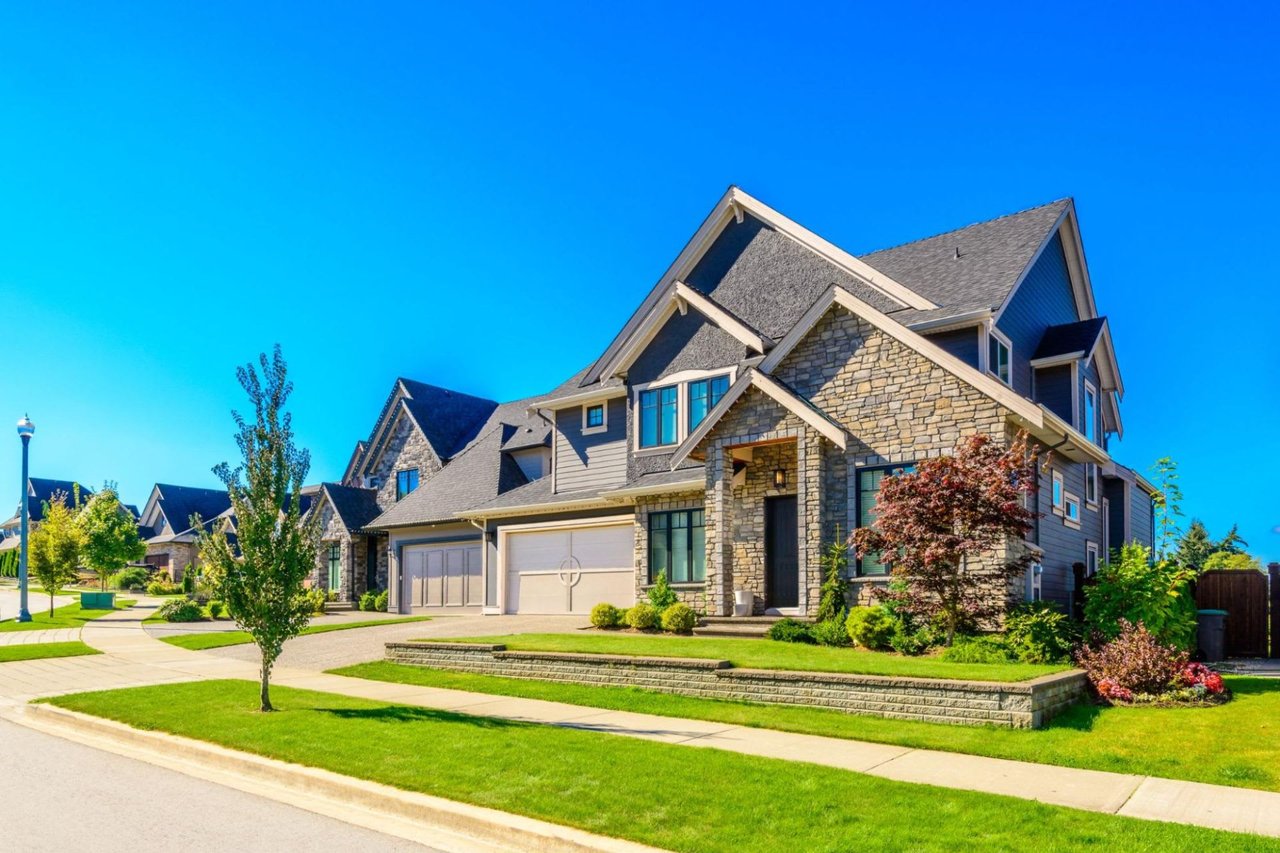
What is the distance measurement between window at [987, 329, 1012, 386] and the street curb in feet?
45.3

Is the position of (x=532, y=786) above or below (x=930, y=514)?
below

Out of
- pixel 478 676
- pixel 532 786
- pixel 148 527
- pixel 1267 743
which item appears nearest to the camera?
pixel 532 786

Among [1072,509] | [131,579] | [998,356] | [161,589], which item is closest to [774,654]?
[998,356]

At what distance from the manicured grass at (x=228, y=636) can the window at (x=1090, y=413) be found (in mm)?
17146

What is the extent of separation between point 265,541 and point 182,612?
20646 mm

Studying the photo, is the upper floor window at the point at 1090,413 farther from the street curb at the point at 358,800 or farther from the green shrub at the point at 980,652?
the street curb at the point at 358,800

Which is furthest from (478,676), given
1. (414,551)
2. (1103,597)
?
(414,551)

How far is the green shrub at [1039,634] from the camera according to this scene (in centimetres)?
1332

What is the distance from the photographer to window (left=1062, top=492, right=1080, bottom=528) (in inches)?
742

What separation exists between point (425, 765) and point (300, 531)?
4.84m

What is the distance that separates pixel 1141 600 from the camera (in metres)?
14.4

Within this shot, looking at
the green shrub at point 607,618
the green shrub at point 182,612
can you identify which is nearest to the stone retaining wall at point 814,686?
the green shrub at point 607,618

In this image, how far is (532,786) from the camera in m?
7.84

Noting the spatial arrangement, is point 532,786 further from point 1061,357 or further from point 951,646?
point 1061,357
